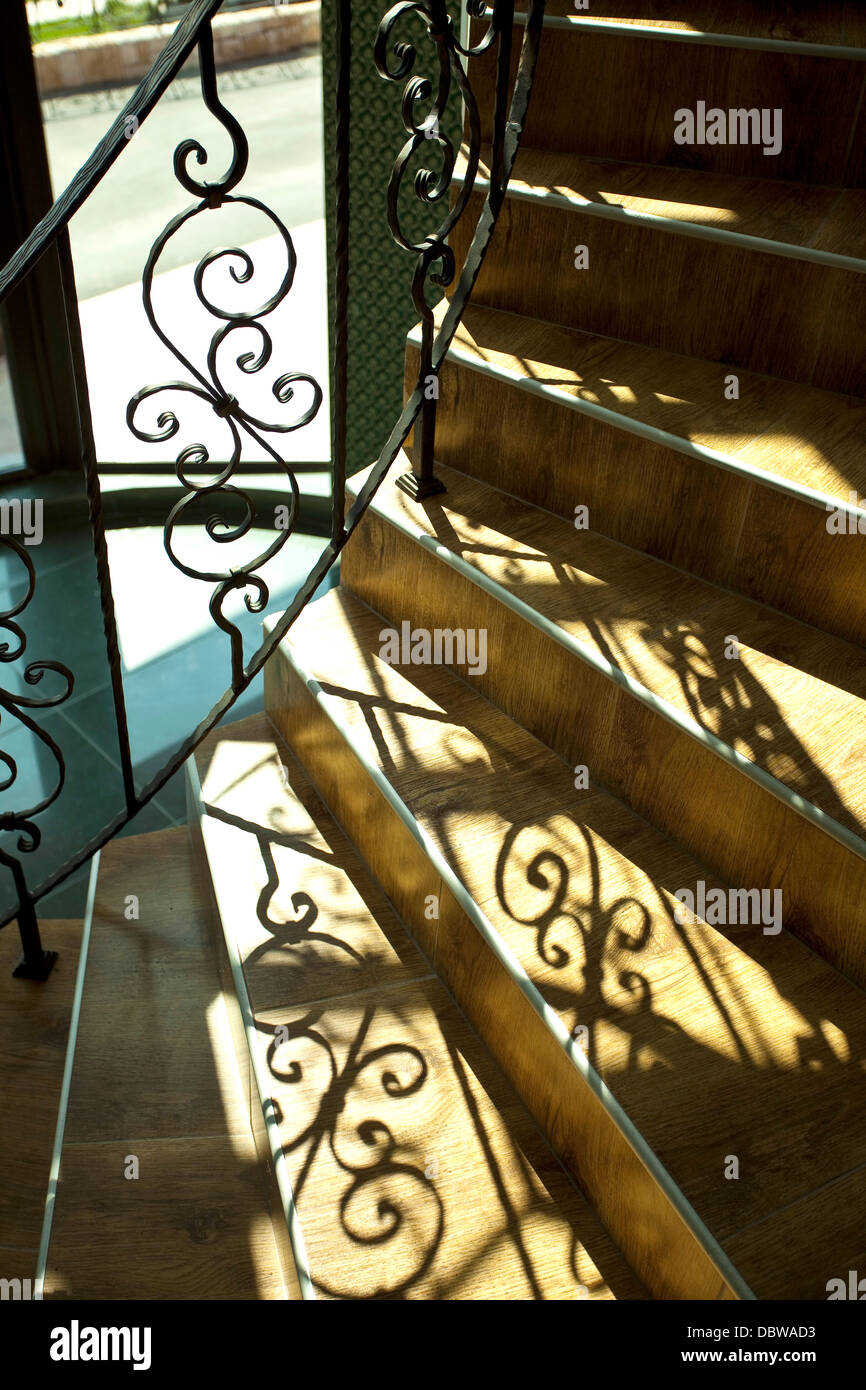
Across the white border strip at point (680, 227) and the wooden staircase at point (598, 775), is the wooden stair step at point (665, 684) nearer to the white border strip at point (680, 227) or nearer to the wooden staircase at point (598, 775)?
the wooden staircase at point (598, 775)

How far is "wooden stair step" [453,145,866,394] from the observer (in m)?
1.91

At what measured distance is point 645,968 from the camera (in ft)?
5.38

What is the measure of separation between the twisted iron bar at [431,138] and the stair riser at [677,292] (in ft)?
0.80

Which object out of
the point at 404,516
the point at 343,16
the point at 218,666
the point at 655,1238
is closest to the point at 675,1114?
the point at 655,1238

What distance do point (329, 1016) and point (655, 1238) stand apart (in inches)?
25.4

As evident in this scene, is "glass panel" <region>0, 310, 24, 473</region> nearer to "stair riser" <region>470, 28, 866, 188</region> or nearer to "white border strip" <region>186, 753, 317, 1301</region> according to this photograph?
"stair riser" <region>470, 28, 866, 188</region>

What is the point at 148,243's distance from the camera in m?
4.05

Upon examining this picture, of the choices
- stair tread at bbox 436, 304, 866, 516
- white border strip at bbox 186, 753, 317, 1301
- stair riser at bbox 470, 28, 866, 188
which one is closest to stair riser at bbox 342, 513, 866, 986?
stair tread at bbox 436, 304, 866, 516

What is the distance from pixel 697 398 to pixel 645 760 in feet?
2.24

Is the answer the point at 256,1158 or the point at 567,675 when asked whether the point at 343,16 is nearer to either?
the point at 567,675

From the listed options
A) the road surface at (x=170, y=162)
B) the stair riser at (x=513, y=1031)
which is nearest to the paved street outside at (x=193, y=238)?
→ the road surface at (x=170, y=162)

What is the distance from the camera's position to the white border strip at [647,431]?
1.72 meters

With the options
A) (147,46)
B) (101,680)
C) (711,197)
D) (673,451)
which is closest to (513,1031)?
(673,451)

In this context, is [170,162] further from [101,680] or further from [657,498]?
[657,498]
